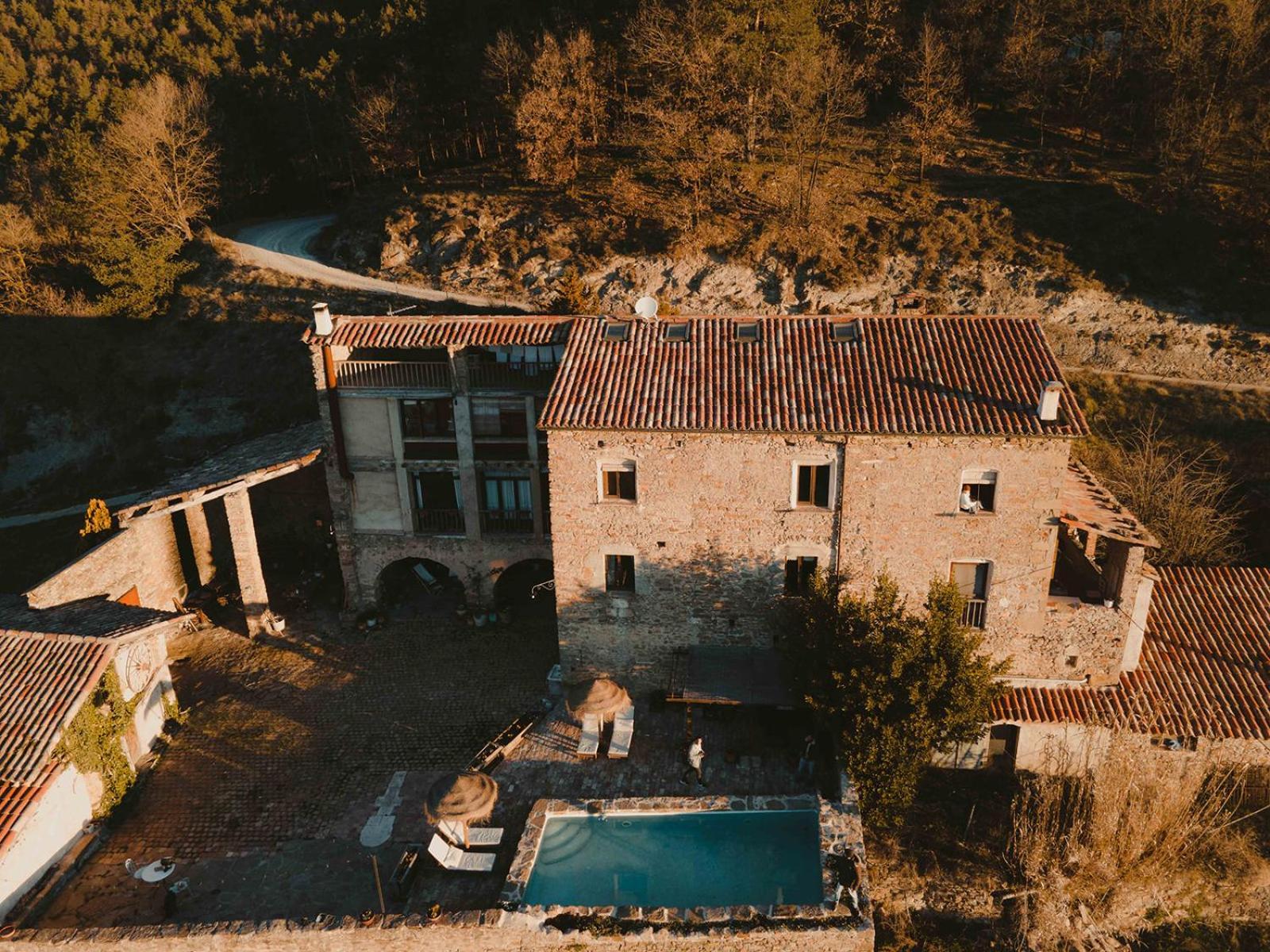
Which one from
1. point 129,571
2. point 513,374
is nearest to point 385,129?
point 513,374

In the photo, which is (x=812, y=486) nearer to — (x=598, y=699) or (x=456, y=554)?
(x=598, y=699)

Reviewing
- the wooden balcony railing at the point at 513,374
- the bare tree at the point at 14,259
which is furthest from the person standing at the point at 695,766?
the bare tree at the point at 14,259

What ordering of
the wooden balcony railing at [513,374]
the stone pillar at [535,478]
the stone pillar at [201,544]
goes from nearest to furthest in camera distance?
the wooden balcony railing at [513,374]
the stone pillar at [535,478]
the stone pillar at [201,544]

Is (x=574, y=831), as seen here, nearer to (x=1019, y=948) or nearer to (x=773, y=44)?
(x=1019, y=948)

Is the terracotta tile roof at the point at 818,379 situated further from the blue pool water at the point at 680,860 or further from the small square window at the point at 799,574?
the blue pool water at the point at 680,860

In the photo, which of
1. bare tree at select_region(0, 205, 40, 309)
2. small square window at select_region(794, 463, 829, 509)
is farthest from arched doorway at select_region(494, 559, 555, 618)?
bare tree at select_region(0, 205, 40, 309)

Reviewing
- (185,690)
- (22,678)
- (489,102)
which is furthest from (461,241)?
(22,678)
